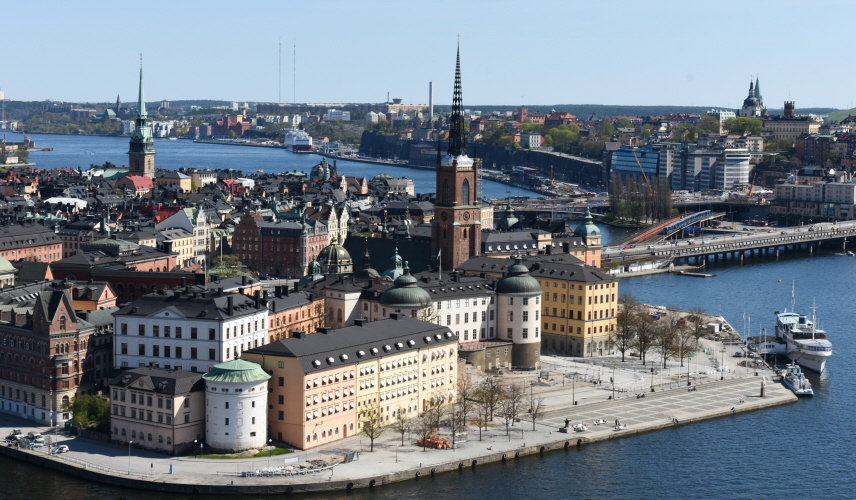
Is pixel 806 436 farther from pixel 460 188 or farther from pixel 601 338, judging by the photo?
pixel 460 188

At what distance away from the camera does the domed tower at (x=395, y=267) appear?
85.4 m

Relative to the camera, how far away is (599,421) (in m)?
66.8

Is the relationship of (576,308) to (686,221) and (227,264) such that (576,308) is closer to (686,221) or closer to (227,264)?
(227,264)

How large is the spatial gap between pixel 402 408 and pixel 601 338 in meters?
21.0

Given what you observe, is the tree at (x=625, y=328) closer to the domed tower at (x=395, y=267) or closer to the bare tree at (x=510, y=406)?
the domed tower at (x=395, y=267)

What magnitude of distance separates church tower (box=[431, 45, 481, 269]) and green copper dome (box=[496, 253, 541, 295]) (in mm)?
12320

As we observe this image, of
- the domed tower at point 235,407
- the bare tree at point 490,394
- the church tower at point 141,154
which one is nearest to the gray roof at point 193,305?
the domed tower at point 235,407

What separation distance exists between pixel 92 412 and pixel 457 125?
1576 inches

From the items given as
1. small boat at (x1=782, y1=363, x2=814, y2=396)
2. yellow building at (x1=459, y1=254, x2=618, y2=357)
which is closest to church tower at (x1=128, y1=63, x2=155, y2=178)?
yellow building at (x1=459, y1=254, x2=618, y2=357)

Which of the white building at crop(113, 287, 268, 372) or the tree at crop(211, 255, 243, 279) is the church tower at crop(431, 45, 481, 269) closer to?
the tree at crop(211, 255, 243, 279)

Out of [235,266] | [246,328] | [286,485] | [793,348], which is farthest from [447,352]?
[235,266]

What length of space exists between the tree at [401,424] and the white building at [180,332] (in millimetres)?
8496

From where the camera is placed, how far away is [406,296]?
7594 cm

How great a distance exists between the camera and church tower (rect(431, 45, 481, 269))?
93000 mm
